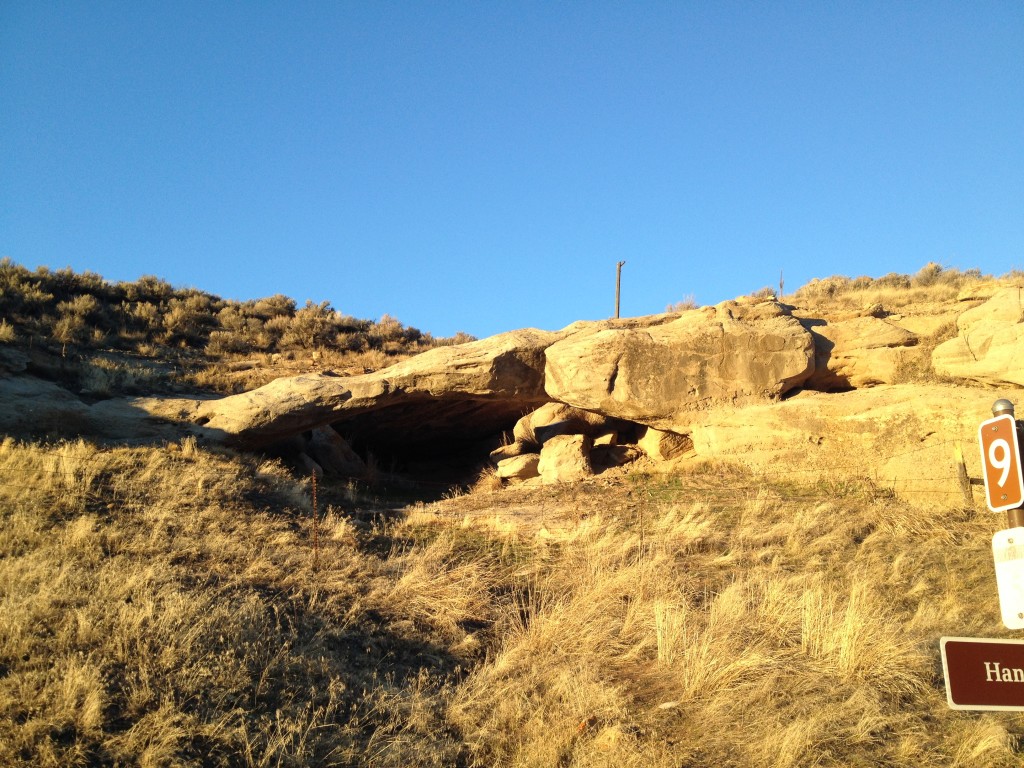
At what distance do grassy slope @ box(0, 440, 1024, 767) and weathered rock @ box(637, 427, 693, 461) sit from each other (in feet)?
11.5

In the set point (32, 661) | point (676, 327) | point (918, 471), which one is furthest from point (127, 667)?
point (676, 327)

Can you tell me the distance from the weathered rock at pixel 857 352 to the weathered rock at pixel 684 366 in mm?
576

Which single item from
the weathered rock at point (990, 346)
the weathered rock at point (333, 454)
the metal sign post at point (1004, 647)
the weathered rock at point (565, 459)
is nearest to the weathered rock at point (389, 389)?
the weathered rock at point (565, 459)

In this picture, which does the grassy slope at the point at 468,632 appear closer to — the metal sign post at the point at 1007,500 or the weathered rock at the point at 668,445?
the metal sign post at the point at 1007,500

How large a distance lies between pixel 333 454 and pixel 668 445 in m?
7.92

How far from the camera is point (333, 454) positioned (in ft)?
57.9

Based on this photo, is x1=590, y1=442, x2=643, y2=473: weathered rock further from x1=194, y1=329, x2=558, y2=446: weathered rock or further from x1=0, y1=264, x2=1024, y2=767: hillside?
x1=0, y1=264, x2=1024, y2=767: hillside

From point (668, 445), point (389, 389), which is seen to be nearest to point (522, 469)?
point (668, 445)

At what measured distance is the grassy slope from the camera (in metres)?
5.28

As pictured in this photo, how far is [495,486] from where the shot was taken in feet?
53.1

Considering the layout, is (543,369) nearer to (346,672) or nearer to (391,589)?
(391,589)

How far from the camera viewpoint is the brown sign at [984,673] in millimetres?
2861

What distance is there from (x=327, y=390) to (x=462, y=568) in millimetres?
6849

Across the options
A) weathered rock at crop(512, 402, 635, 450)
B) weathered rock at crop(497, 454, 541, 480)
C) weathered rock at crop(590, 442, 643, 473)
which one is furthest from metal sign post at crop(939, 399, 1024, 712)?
weathered rock at crop(512, 402, 635, 450)
